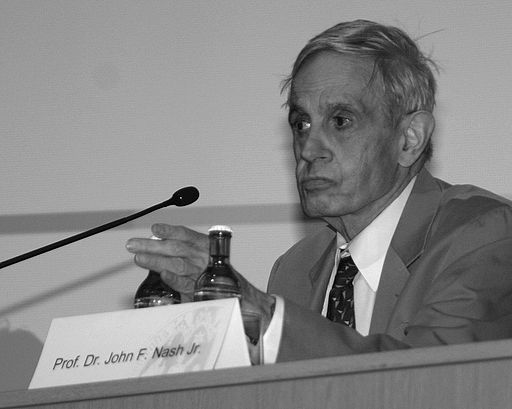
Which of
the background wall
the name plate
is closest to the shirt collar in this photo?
the background wall

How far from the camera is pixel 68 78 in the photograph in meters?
2.79

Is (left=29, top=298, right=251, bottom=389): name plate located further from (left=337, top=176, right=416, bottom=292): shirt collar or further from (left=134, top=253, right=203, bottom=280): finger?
(left=337, top=176, right=416, bottom=292): shirt collar

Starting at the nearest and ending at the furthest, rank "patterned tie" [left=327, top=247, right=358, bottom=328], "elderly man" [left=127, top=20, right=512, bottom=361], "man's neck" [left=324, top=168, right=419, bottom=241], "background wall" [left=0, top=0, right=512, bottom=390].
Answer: "elderly man" [left=127, top=20, right=512, bottom=361] < "patterned tie" [left=327, top=247, right=358, bottom=328] < "man's neck" [left=324, top=168, right=419, bottom=241] < "background wall" [left=0, top=0, right=512, bottom=390]

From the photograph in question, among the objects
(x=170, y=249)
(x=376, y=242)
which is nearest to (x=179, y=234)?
(x=170, y=249)

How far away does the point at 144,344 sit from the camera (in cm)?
144

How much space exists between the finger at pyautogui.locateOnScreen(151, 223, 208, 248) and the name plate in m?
0.21

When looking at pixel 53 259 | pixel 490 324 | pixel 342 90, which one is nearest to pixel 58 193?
pixel 53 259

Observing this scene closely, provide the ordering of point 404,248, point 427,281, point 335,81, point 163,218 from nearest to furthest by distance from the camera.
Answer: point 427,281 → point 404,248 → point 335,81 → point 163,218

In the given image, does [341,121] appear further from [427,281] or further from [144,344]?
[144,344]

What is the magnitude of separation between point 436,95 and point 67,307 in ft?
3.04

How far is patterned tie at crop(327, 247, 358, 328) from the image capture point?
2.08m

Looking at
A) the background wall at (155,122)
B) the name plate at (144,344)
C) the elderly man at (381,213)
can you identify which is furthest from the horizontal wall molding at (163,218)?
the name plate at (144,344)

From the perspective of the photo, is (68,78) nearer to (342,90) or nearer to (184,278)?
(342,90)

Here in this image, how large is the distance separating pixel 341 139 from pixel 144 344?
80cm
